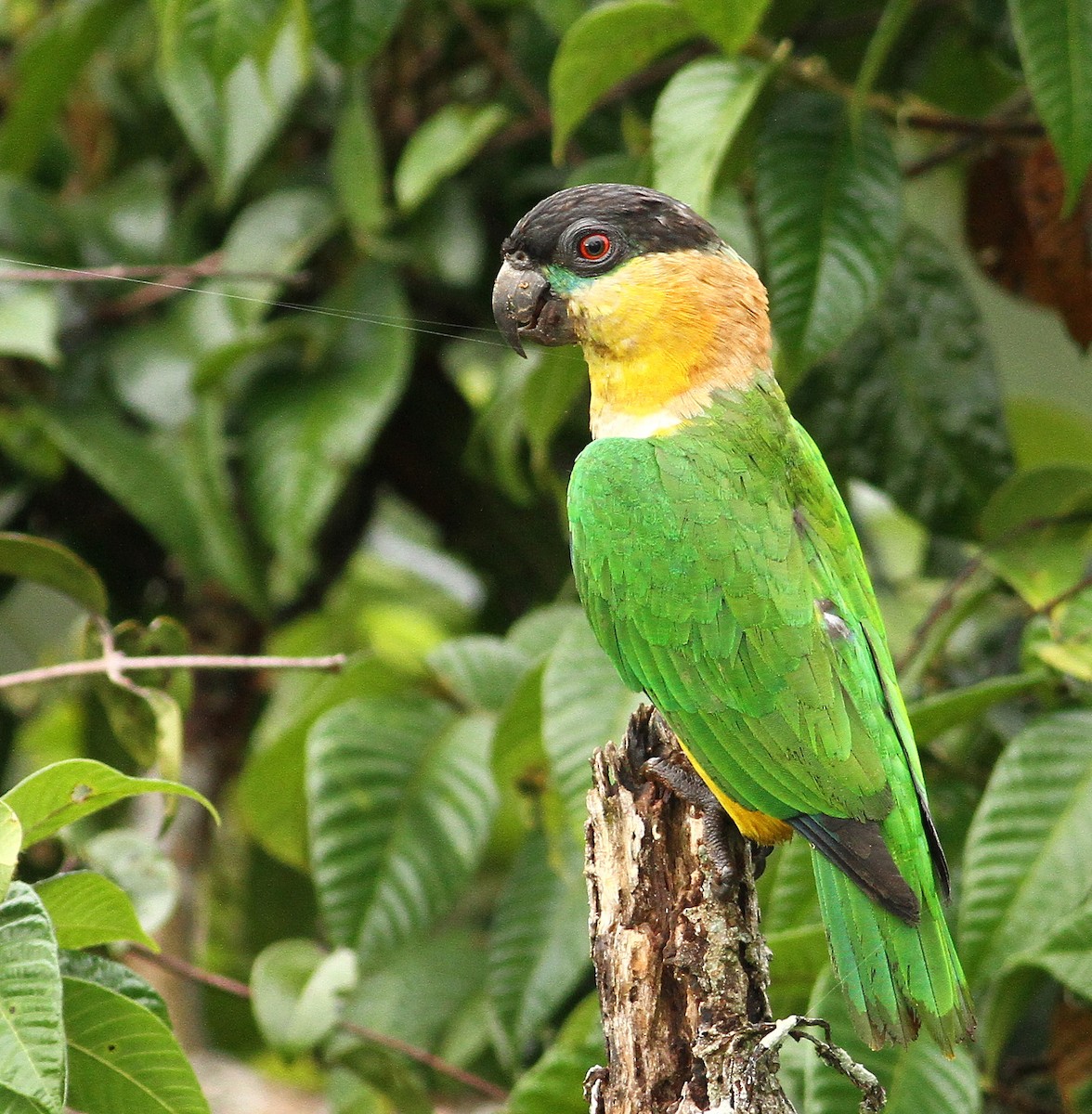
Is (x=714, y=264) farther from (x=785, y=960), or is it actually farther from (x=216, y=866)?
(x=216, y=866)

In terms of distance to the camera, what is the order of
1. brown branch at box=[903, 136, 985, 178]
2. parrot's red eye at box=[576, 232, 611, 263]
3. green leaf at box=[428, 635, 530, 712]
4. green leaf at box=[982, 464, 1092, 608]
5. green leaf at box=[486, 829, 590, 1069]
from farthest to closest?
1. brown branch at box=[903, 136, 985, 178]
2. green leaf at box=[428, 635, 530, 712]
3. green leaf at box=[486, 829, 590, 1069]
4. green leaf at box=[982, 464, 1092, 608]
5. parrot's red eye at box=[576, 232, 611, 263]

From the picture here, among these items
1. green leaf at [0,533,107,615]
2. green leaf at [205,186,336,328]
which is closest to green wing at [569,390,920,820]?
green leaf at [0,533,107,615]

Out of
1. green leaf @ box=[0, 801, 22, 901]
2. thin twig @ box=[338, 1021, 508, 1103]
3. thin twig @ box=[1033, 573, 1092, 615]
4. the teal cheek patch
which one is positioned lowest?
thin twig @ box=[338, 1021, 508, 1103]

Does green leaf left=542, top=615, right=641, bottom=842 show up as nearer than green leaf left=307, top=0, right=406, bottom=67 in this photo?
Yes

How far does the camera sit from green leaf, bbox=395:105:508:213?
3059mm

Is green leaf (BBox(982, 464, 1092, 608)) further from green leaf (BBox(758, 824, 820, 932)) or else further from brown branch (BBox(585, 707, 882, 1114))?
brown branch (BBox(585, 707, 882, 1114))

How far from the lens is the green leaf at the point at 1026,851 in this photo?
2.23m

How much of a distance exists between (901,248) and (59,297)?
208 cm

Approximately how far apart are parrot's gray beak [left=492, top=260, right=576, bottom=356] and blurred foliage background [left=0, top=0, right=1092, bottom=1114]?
45cm

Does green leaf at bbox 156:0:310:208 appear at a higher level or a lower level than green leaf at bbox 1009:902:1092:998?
higher

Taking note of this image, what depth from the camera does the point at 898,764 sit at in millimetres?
1813

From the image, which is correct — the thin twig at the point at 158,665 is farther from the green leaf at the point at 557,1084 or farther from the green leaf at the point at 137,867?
the green leaf at the point at 557,1084

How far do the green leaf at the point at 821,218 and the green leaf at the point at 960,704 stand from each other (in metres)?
0.62

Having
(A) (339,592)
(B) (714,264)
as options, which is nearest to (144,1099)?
(B) (714,264)
